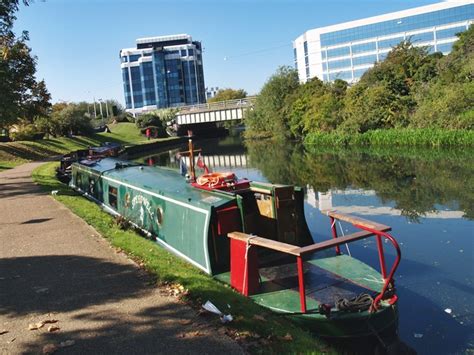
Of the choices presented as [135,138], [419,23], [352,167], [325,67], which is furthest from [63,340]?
[325,67]

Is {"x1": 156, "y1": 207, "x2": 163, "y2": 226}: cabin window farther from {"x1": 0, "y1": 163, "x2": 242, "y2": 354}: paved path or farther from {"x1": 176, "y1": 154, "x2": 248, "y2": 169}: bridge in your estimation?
{"x1": 176, "y1": 154, "x2": 248, "y2": 169}: bridge

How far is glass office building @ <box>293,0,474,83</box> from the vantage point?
84.8 metres

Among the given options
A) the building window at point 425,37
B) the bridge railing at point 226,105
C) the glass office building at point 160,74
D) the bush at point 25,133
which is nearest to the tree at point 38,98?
the bush at point 25,133

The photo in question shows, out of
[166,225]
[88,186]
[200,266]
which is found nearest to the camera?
[200,266]

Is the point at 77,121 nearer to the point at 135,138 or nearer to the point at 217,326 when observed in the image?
the point at 135,138

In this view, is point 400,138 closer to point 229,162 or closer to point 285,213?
point 229,162

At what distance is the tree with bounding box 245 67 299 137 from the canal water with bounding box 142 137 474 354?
2124cm

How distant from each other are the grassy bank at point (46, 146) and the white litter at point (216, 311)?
28477mm

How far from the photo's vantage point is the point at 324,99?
4738cm

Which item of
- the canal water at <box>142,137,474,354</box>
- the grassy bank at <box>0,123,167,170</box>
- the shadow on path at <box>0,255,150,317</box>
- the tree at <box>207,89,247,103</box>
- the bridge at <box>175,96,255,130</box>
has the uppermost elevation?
the tree at <box>207,89,247,103</box>

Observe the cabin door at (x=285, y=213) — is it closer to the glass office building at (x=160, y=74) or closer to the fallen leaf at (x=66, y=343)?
the fallen leaf at (x=66, y=343)

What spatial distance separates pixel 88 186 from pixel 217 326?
14164 millimetres

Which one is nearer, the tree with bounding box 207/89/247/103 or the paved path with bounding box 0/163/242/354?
the paved path with bounding box 0/163/242/354

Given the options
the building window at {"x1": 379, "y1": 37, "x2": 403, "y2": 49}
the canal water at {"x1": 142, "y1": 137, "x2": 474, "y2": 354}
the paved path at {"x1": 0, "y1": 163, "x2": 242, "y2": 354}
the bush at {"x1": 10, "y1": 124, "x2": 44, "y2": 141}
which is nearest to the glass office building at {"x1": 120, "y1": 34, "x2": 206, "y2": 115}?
the building window at {"x1": 379, "y1": 37, "x2": 403, "y2": 49}
